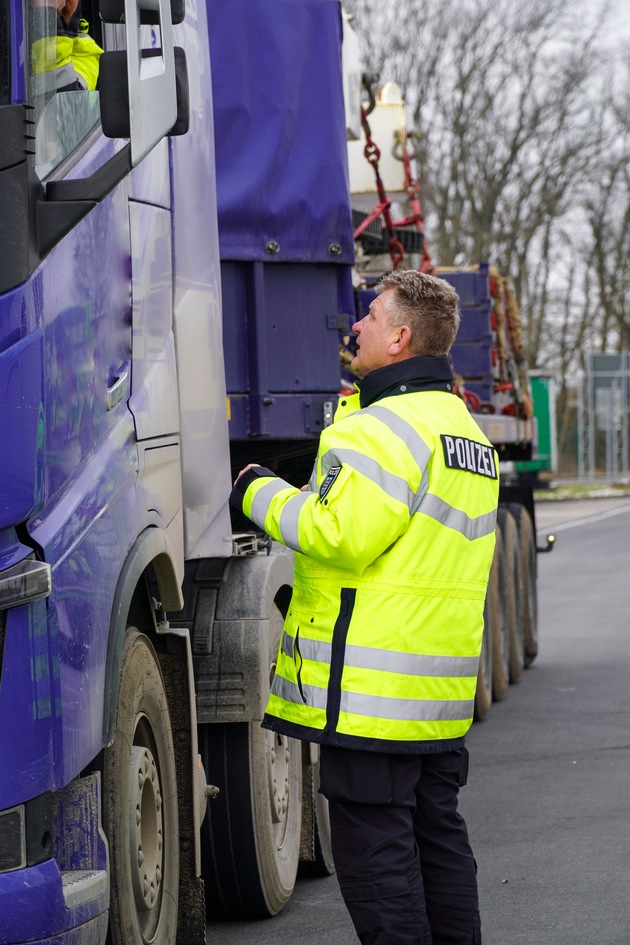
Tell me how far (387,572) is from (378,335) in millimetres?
580

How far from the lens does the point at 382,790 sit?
12.3 feet

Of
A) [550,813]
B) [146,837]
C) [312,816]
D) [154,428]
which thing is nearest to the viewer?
[146,837]

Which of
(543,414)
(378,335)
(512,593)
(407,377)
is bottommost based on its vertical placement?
(512,593)

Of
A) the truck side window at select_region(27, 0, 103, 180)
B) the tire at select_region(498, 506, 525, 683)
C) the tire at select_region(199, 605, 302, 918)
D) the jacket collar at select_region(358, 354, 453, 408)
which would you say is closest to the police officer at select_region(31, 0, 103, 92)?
the truck side window at select_region(27, 0, 103, 180)

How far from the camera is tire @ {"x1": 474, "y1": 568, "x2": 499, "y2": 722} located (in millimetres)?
9703

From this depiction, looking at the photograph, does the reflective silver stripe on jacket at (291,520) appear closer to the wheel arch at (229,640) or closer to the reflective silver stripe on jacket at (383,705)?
the reflective silver stripe on jacket at (383,705)

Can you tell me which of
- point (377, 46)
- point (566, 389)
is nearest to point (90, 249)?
point (377, 46)

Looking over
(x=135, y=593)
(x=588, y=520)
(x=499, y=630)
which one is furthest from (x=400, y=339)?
(x=588, y=520)

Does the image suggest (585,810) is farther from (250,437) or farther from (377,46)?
(377,46)

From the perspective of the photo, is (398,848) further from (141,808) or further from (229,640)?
(229,640)

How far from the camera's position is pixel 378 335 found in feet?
12.8

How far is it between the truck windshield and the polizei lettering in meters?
1.25

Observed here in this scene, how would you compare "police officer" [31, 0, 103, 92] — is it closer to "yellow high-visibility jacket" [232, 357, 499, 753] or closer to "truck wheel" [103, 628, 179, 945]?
"yellow high-visibility jacket" [232, 357, 499, 753]

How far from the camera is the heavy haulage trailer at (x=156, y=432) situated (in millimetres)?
3129
